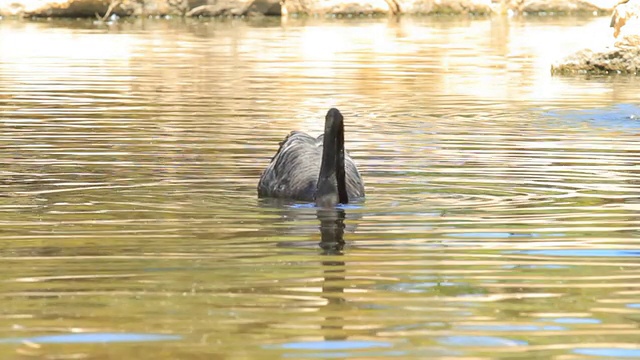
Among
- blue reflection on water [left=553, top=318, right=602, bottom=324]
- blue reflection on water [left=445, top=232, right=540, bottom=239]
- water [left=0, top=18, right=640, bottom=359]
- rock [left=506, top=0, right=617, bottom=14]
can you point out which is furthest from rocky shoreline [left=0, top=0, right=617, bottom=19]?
blue reflection on water [left=553, top=318, right=602, bottom=324]

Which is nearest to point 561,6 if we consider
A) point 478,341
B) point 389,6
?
point 389,6

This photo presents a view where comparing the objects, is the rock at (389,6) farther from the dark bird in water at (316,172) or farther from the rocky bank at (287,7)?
the dark bird in water at (316,172)

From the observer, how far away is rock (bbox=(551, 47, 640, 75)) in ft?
89.8

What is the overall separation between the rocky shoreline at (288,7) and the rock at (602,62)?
96.4ft

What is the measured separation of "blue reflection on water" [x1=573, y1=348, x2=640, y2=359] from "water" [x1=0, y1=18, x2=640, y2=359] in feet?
0.06

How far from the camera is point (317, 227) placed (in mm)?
9523

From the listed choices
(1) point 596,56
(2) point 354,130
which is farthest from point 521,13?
(2) point 354,130

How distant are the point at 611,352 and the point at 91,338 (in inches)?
79.7

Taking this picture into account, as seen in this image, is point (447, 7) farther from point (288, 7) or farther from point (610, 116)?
point (610, 116)

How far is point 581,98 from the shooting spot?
21734 mm

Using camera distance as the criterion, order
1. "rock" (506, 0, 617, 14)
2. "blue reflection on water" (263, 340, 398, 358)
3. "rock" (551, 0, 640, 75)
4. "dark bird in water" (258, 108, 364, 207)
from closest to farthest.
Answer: "blue reflection on water" (263, 340, 398, 358), "dark bird in water" (258, 108, 364, 207), "rock" (551, 0, 640, 75), "rock" (506, 0, 617, 14)

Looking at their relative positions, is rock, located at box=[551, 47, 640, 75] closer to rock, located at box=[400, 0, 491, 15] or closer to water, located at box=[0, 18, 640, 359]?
water, located at box=[0, 18, 640, 359]

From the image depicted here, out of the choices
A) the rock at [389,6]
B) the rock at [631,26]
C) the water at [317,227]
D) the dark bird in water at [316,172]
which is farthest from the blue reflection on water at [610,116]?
the rock at [389,6]

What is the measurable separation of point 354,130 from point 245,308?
10.6 metres
